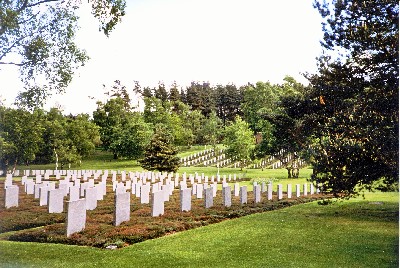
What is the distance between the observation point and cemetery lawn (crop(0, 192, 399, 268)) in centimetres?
580

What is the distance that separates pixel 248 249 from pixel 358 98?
394cm

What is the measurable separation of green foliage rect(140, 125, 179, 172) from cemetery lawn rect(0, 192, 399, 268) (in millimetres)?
3813

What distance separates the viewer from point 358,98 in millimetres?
8406

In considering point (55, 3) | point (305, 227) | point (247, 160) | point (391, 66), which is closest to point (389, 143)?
point (391, 66)

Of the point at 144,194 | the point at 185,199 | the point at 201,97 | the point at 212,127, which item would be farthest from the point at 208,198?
the point at 212,127

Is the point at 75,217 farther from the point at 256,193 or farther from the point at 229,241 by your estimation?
the point at 256,193

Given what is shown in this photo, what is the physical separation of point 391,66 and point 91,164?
6.49 metres

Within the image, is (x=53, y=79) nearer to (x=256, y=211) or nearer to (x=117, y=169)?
(x=117, y=169)

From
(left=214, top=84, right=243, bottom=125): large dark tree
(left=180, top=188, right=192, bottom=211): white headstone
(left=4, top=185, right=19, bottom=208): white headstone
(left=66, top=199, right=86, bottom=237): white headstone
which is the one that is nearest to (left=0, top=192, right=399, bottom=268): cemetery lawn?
(left=66, top=199, right=86, bottom=237): white headstone

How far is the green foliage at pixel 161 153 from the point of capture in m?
11.8

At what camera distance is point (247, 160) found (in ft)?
57.1

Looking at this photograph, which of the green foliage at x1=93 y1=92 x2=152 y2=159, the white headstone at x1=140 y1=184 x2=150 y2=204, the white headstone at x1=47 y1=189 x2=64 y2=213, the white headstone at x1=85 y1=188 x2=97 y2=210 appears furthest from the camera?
the white headstone at x1=140 y1=184 x2=150 y2=204

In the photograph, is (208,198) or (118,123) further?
(208,198)

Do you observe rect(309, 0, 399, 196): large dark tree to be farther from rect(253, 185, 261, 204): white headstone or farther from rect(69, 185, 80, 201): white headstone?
rect(69, 185, 80, 201): white headstone
